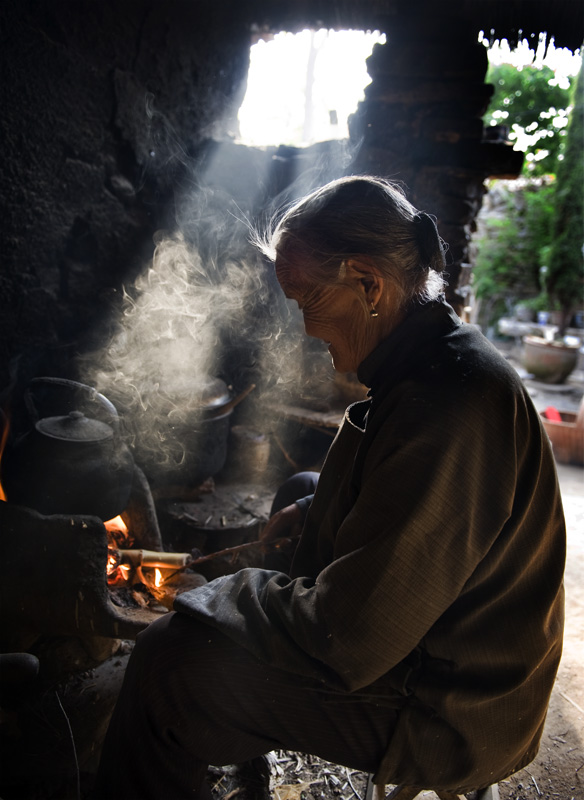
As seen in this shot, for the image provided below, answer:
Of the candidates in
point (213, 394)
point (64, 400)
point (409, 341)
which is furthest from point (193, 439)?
point (409, 341)

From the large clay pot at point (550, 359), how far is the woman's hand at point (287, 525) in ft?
35.0

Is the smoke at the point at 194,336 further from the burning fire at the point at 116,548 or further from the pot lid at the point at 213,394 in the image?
the burning fire at the point at 116,548

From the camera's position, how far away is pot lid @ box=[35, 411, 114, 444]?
2.95 m

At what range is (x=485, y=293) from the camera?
16.4m

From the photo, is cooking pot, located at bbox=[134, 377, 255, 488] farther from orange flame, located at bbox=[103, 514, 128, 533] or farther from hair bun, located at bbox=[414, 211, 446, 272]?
hair bun, located at bbox=[414, 211, 446, 272]

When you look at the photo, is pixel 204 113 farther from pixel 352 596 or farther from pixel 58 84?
pixel 352 596

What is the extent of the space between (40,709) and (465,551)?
2167mm

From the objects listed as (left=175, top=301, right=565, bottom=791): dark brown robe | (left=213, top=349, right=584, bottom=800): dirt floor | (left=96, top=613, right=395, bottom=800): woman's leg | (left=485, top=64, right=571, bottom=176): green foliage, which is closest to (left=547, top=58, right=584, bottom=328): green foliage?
(left=485, top=64, right=571, bottom=176): green foliage

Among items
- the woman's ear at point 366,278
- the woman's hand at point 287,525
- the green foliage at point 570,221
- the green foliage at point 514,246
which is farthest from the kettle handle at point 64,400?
the green foliage at point 514,246

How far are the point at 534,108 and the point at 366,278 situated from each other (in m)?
16.3

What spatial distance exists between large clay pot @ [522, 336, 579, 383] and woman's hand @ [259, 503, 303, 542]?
35.0ft

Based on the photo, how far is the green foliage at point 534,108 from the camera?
561 inches

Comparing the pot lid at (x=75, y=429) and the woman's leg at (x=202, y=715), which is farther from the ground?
the pot lid at (x=75, y=429)

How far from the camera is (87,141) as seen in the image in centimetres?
373
